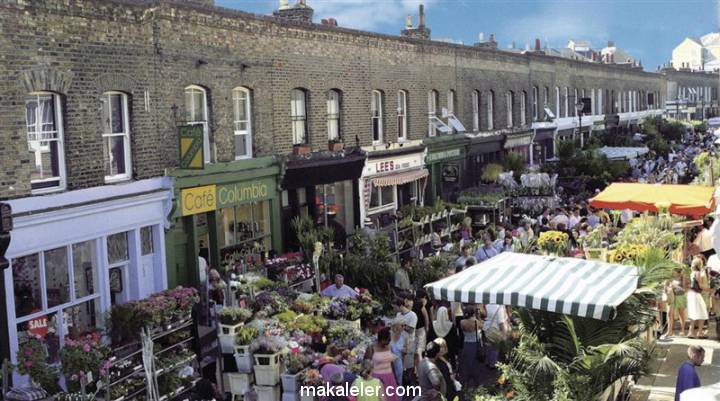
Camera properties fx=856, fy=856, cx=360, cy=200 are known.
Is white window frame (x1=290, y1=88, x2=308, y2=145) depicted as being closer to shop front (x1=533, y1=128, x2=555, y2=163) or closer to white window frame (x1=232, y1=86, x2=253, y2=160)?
white window frame (x1=232, y1=86, x2=253, y2=160)

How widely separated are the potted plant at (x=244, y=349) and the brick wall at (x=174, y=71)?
12.5ft

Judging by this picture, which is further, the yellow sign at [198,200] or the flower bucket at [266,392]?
the yellow sign at [198,200]

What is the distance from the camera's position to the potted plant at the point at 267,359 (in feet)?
39.0

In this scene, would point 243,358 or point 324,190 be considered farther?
point 324,190

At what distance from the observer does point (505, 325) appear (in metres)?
12.7

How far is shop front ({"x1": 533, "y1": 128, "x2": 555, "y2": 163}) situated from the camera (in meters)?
38.6

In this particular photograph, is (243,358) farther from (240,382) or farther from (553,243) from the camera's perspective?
(553,243)

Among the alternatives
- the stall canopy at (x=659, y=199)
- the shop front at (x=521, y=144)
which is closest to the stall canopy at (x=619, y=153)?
the shop front at (x=521, y=144)

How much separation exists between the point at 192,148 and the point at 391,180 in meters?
9.61

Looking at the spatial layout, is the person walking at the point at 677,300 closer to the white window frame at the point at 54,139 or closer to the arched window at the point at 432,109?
the white window frame at the point at 54,139

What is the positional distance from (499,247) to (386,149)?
20.7 ft

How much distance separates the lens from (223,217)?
17.6 m

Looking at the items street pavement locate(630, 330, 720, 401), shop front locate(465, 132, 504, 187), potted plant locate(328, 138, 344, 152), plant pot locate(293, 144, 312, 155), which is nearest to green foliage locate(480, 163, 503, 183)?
shop front locate(465, 132, 504, 187)

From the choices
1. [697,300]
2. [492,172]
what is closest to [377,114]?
Result: [492,172]
